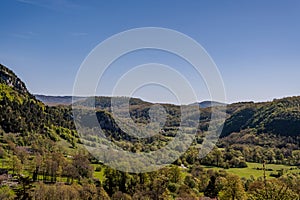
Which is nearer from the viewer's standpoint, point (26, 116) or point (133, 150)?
point (133, 150)

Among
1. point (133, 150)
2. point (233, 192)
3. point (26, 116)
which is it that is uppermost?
point (26, 116)

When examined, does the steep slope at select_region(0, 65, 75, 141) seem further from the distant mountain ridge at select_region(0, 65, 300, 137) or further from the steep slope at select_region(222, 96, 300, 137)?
the steep slope at select_region(222, 96, 300, 137)

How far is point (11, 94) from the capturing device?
10450 centimetres

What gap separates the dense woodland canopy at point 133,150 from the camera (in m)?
35.7

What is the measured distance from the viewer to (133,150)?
228ft

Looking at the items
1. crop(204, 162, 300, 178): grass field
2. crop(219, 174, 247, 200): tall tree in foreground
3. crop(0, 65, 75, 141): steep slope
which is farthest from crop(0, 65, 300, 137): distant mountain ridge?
crop(219, 174, 247, 200): tall tree in foreground

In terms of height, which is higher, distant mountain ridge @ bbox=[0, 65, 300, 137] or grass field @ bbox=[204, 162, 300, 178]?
distant mountain ridge @ bbox=[0, 65, 300, 137]

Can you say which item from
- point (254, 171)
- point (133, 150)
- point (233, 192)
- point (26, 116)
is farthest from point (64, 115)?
point (233, 192)

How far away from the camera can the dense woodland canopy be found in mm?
35656

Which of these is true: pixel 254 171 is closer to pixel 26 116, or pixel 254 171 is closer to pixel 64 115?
pixel 26 116

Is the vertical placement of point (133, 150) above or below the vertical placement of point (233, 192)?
above

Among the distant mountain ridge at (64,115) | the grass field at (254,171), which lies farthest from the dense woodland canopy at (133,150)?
the grass field at (254,171)

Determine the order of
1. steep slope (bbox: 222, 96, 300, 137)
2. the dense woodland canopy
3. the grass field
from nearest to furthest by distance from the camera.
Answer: the dense woodland canopy → the grass field → steep slope (bbox: 222, 96, 300, 137)

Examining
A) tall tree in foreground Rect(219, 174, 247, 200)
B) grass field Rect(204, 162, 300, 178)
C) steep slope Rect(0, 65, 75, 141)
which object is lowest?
grass field Rect(204, 162, 300, 178)
